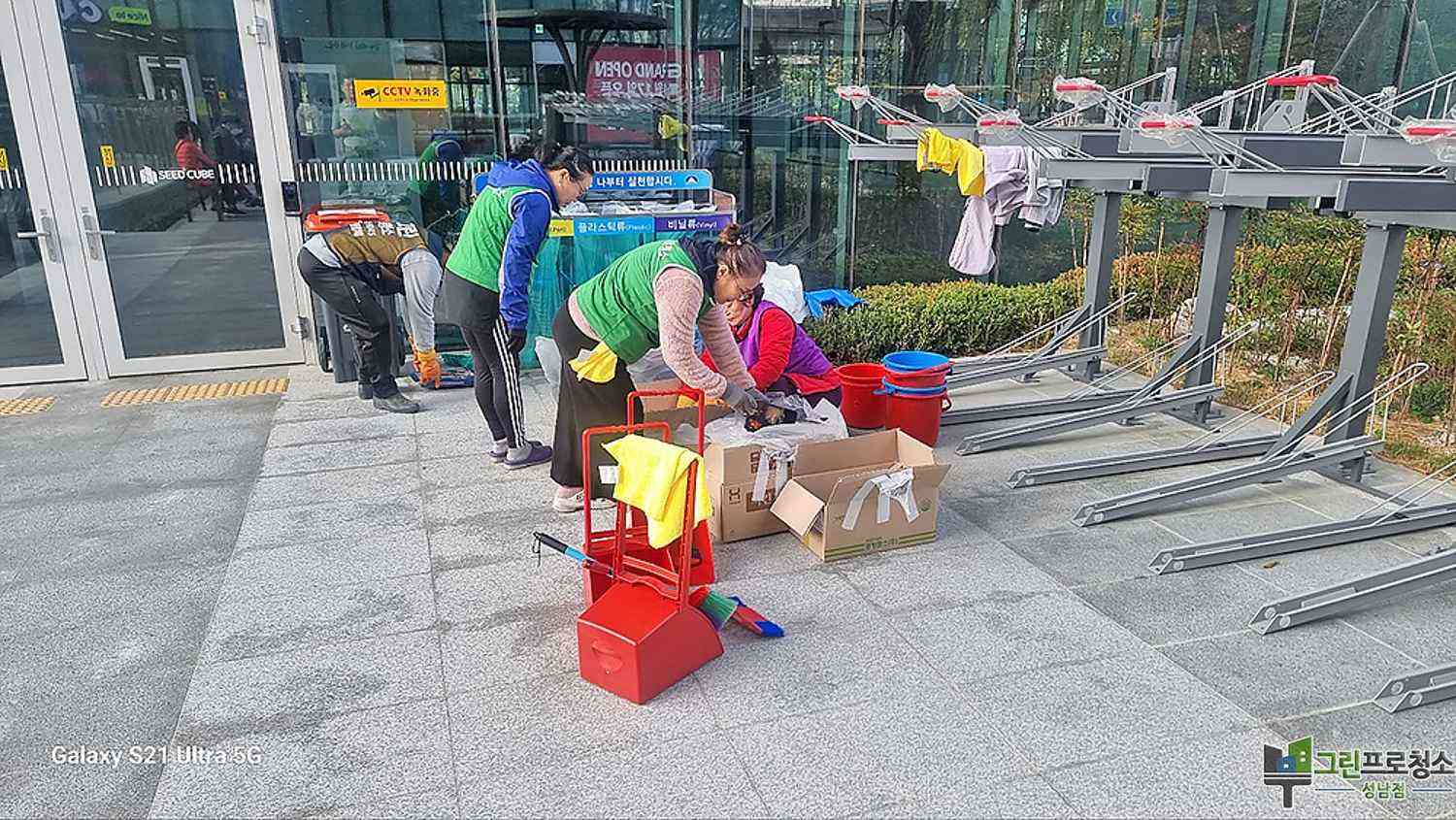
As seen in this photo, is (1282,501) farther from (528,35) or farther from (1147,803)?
(528,35)

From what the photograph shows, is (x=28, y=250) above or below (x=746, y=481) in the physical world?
above

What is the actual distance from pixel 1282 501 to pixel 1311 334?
2.34 m

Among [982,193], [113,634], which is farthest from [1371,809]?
[113,634]

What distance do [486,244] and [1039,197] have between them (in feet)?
9.40

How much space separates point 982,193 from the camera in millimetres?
5062

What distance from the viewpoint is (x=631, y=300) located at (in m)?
3.62

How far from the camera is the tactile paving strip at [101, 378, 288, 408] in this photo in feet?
19.4

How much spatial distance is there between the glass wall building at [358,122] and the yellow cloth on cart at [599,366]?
248 centimetres

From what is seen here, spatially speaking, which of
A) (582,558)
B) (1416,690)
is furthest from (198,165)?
(1416,690)

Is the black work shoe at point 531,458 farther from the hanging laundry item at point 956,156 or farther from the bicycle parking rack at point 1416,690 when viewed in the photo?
the bicycle parking rack at point 1416,690

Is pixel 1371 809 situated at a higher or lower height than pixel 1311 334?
lower

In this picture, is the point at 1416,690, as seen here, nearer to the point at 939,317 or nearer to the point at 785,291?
the point at 785,291

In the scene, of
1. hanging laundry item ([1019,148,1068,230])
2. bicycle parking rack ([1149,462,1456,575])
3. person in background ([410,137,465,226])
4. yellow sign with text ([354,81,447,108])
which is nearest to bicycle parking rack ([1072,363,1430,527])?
bicycle parking rack ([1149,462,1456,575])

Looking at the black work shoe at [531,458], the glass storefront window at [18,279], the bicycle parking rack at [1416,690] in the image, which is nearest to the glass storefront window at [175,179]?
the glass storefront window at [18,279]
